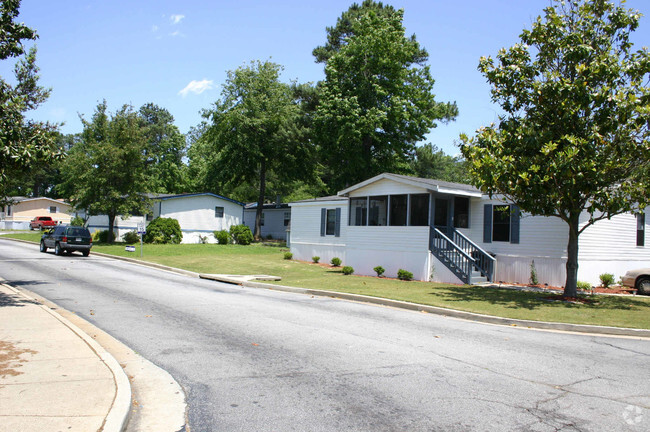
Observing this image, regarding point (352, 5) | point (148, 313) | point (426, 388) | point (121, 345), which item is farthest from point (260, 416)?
point (352, 5)

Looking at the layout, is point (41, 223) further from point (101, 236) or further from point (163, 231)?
point (163, 231)

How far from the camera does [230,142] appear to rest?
46.7 meters

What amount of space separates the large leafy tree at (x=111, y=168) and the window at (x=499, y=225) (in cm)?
2747

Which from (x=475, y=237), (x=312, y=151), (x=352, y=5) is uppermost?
(x=352, y=5)

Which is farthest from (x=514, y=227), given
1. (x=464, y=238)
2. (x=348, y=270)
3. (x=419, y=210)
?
(x=348, y=270)

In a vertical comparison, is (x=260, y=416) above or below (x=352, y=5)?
below

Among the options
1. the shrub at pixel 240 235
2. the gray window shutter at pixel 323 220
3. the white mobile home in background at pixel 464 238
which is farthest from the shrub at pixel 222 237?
the white mobile home in background at pixel 464 238

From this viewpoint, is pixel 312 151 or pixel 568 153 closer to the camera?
→ pixel 568 153

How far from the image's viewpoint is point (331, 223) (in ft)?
95.8

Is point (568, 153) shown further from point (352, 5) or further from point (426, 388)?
point (352, 5)

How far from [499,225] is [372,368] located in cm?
1617

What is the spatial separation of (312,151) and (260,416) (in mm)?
42846

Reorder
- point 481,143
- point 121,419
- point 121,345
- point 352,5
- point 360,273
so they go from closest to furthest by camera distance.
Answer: point 121,419
point 121,345
point 481,143
point 360,273
point 352,5

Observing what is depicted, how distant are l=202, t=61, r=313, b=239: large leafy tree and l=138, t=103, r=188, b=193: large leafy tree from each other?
60.8ft
